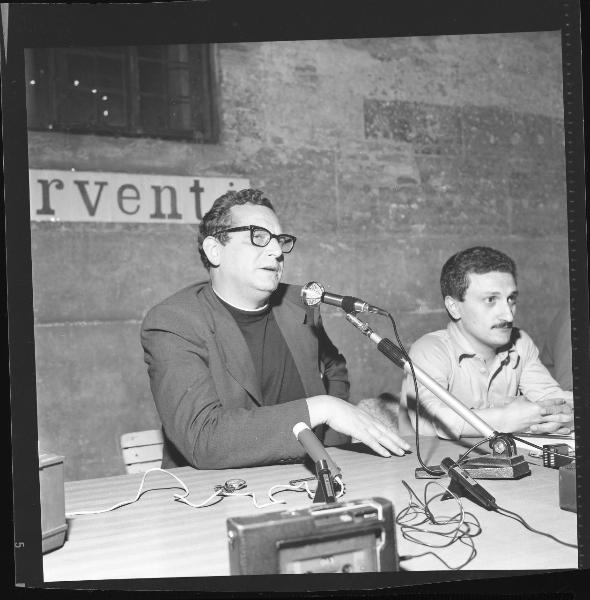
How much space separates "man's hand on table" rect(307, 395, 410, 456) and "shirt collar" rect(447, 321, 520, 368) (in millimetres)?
575

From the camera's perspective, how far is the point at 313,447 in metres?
1.66

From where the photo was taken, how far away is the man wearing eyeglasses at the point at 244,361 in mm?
1919

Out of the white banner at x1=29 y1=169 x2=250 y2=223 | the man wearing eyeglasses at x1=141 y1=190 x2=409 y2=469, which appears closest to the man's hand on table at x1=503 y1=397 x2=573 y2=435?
the man wearing eyeglasses at x1=141 y1=190 x2=409 y2=469

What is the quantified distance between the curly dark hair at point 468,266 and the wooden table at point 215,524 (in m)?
0.81

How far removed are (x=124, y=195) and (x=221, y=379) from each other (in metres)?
1.21

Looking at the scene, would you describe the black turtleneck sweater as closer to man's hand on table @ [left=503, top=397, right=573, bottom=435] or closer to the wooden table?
the wooden table

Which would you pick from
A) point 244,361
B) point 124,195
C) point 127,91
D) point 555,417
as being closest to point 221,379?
point 244,361

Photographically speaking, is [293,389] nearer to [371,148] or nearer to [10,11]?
[371,148]

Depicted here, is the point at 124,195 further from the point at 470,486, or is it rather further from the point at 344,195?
the point at 470,486

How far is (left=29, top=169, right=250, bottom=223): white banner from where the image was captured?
8.18 feet

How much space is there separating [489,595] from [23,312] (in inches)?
61.2

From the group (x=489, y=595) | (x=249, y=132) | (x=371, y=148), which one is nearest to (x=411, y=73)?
(x=371, y=148)

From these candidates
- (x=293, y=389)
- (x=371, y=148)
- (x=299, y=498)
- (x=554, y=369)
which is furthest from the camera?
(x=371, y=148)

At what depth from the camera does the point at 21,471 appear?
198 centimetres
